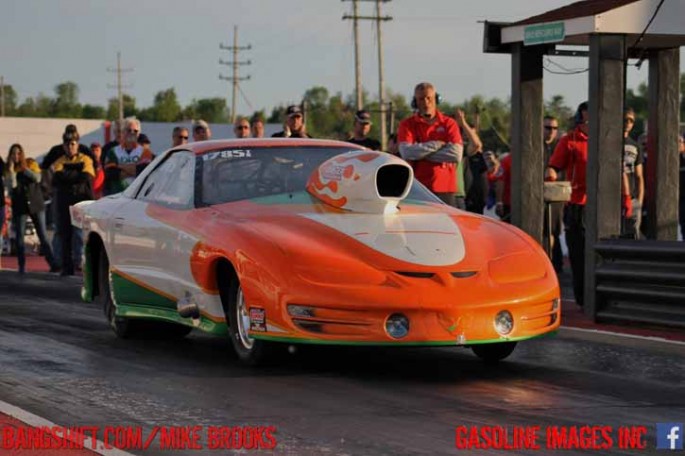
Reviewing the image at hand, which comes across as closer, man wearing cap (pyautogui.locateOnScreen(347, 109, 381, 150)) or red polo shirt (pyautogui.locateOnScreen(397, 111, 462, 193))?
red polo shirt (pyautogui.locateOnScreen(397, 111, 462, 193))

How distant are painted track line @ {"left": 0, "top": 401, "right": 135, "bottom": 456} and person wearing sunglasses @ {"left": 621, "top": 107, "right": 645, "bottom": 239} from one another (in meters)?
8.63

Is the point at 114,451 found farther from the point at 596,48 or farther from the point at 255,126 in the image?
the point at 255,126

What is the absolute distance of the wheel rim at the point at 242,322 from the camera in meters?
9.47

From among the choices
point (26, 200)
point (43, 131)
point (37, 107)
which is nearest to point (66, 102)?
point (37, 107)

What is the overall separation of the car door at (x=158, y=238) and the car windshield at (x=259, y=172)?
0.16m

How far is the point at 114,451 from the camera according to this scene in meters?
6.75

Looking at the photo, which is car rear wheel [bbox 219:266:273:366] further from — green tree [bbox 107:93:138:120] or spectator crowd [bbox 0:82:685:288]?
green tree [bbox 107:93:138:120]

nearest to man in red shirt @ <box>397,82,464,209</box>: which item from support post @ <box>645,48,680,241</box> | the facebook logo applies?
support post @ <box>645,48,680,241</box>

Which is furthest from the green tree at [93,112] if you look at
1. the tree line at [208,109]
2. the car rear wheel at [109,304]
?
the car rear wheel at [109,304]

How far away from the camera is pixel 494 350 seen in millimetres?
9797

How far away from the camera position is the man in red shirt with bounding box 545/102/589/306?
46.8 ft

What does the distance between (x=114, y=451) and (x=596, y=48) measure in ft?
25.7

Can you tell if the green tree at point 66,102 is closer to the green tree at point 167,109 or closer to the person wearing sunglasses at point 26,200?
the green tree at point 167,109

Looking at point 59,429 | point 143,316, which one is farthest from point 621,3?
point 59,429
